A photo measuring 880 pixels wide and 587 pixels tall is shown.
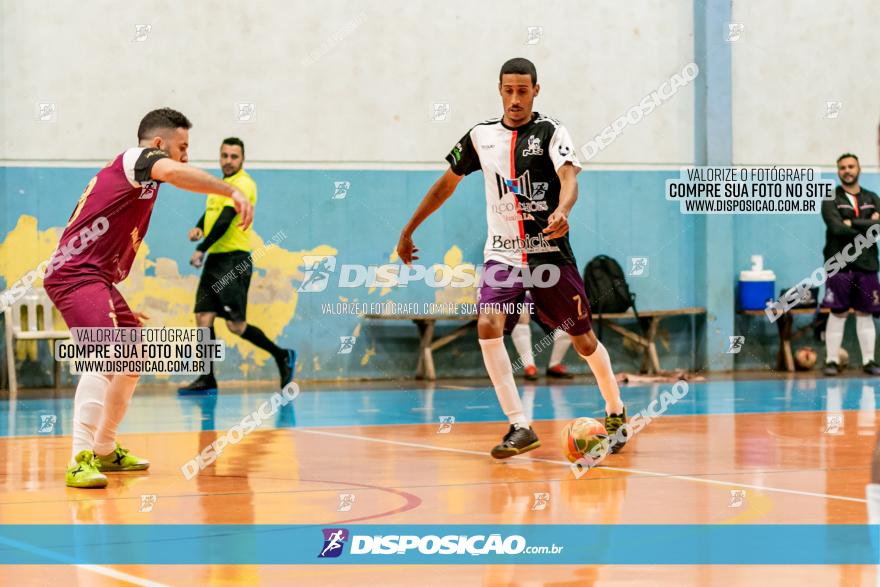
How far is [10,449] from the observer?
9.27m

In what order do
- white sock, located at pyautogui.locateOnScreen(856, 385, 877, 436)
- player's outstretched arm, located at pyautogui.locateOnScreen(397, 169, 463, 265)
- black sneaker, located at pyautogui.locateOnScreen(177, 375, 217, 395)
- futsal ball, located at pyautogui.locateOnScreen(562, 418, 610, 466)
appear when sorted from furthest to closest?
1. black sneaker, located at pyautogui.locateOnScreen(177, 375, 217, 395)
2. white sock, located at pyautogui.locateOnScreen(856, 385, 877, 436)
3. player's outstretched arm, located at pyautogui.locateOnScreen(397, 169, 463, 265)
4. futsal ball, located at pyautogui.locateOnScreen(562, 418, 610, 466)

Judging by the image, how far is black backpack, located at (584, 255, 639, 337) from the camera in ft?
56.3

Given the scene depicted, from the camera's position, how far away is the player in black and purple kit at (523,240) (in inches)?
330

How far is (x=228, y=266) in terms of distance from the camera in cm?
1469

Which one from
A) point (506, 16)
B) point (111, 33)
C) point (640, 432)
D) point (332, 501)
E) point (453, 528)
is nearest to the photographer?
point (453, 528)

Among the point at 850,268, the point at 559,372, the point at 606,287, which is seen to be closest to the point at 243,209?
the point at 559,372

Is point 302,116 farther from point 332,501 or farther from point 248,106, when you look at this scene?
point 332,501

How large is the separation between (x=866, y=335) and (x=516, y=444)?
10.6 metres

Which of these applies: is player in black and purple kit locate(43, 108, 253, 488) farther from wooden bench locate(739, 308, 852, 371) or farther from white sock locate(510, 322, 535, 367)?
wooden bench locate(739, 308, 852, 371)

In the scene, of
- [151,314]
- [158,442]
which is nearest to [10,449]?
[158,442]

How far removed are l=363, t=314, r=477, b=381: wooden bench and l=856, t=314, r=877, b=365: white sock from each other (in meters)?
5.36

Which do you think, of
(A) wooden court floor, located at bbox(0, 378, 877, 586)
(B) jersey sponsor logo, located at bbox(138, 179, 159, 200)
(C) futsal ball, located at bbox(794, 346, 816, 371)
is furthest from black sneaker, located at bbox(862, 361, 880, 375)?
(B) jersey sponsor logo, located at bbox(138, 179, 159, 200)

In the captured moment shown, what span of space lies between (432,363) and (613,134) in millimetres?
4113

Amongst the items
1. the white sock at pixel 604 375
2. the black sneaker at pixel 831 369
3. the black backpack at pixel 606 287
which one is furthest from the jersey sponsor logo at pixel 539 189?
the black sneaker at pixel 831 369
